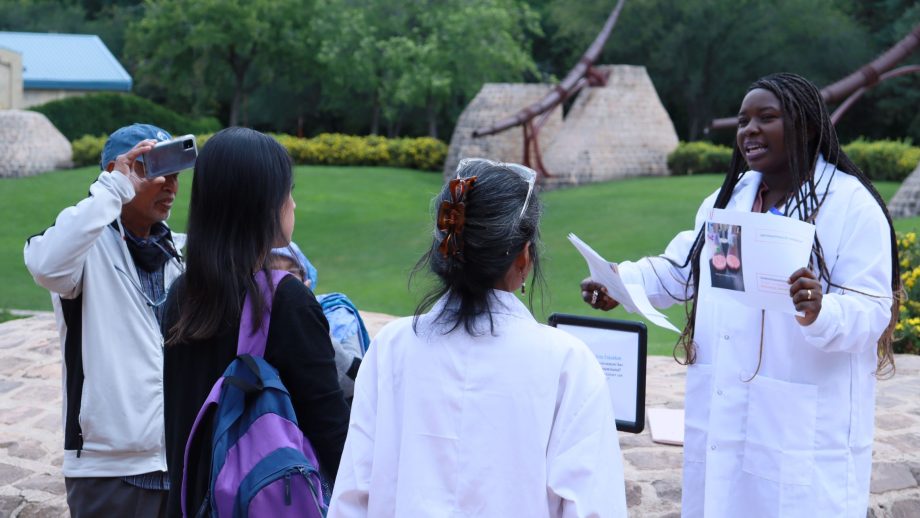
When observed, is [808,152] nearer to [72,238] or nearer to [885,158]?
[72,238]

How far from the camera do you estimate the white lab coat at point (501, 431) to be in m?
2.07

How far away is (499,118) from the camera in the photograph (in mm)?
Result: 23734

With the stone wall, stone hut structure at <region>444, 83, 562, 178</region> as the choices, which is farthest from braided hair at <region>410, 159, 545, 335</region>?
the stone wall

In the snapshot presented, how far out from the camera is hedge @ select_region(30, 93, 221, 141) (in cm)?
3016

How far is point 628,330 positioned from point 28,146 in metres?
22.8

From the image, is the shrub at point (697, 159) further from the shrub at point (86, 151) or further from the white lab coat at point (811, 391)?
the white lab coat at point (811, 391)

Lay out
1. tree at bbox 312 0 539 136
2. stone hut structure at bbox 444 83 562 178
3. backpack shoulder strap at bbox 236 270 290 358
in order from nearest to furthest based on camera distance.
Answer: backpack shoulder strap at bbox 236 270 290 358, stone hut structure at bbox 444 83 562 178, tree at bbox 312 0 539 136

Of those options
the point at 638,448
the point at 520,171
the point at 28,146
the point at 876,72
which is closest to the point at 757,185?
the point at 520,171

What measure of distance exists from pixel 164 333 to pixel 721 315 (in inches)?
59.2

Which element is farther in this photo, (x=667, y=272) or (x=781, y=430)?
(x=667, y=272)

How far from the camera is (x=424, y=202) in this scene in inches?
853

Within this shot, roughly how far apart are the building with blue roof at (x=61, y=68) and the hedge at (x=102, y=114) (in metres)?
3.78

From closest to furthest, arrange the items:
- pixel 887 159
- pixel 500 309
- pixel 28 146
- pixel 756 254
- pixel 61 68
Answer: pixel 500 309
pixel 756 254
pixel 887 159
pixel 28 146
pixel 61 68

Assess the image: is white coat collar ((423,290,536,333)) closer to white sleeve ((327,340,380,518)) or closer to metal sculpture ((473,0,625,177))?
white sleeve ((327,340,380,518))
